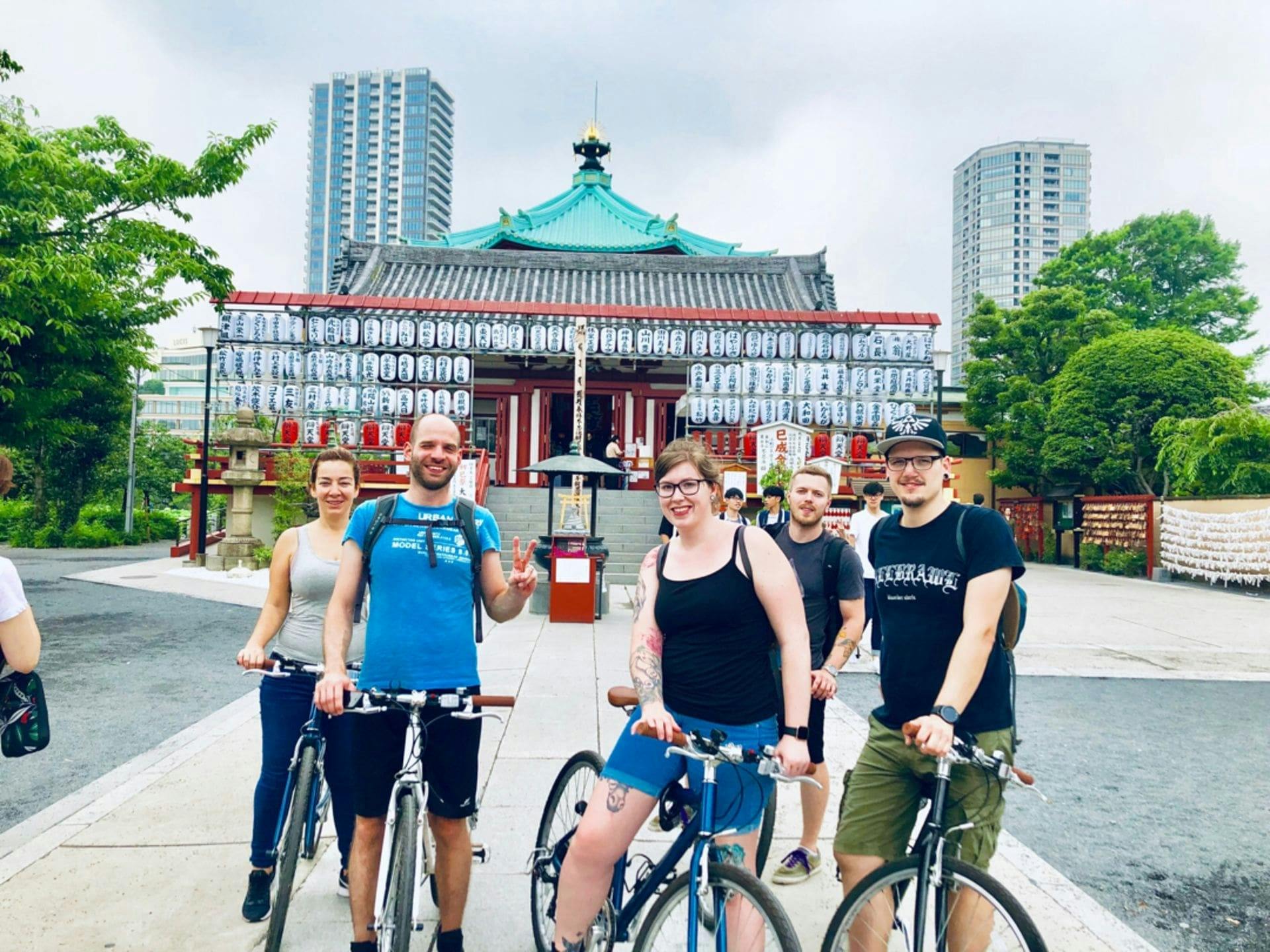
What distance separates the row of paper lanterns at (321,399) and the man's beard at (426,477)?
18036 millimetres

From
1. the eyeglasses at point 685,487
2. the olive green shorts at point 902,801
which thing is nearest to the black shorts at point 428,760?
the eyeglasses at point 685,487

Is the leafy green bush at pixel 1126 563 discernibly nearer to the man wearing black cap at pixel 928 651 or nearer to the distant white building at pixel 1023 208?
the man wearing black cap at pixel 928 651

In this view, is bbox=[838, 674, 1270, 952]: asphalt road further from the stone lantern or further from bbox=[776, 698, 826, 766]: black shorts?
the stone lantern

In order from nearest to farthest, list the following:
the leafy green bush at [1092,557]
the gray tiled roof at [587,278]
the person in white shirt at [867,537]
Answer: the person in white shirt at [867,537] → the leafy green bush at [1092,557] → the gray tiled roof at [587,278]

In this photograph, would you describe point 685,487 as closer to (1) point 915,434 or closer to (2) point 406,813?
(1) point 915,434

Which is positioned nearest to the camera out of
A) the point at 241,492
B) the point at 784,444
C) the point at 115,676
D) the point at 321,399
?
the point at 115,676

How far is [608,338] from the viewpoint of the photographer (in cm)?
2134

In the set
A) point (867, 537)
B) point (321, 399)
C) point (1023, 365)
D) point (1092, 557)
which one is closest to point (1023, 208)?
point (1023, 365)

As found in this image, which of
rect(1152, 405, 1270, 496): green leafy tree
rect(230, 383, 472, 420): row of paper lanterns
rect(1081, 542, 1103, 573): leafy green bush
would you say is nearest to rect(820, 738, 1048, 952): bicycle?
rect(1152, 405, 1270, 496): green leafy tree

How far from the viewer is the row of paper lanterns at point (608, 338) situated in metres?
20.3

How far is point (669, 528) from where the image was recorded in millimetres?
13281

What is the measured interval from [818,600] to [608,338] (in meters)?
17.8

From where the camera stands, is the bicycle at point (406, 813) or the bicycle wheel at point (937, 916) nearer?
the bicycle wheel at point (937, 916)

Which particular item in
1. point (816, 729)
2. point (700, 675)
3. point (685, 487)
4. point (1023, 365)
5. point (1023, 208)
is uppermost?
point (1023, 208)
